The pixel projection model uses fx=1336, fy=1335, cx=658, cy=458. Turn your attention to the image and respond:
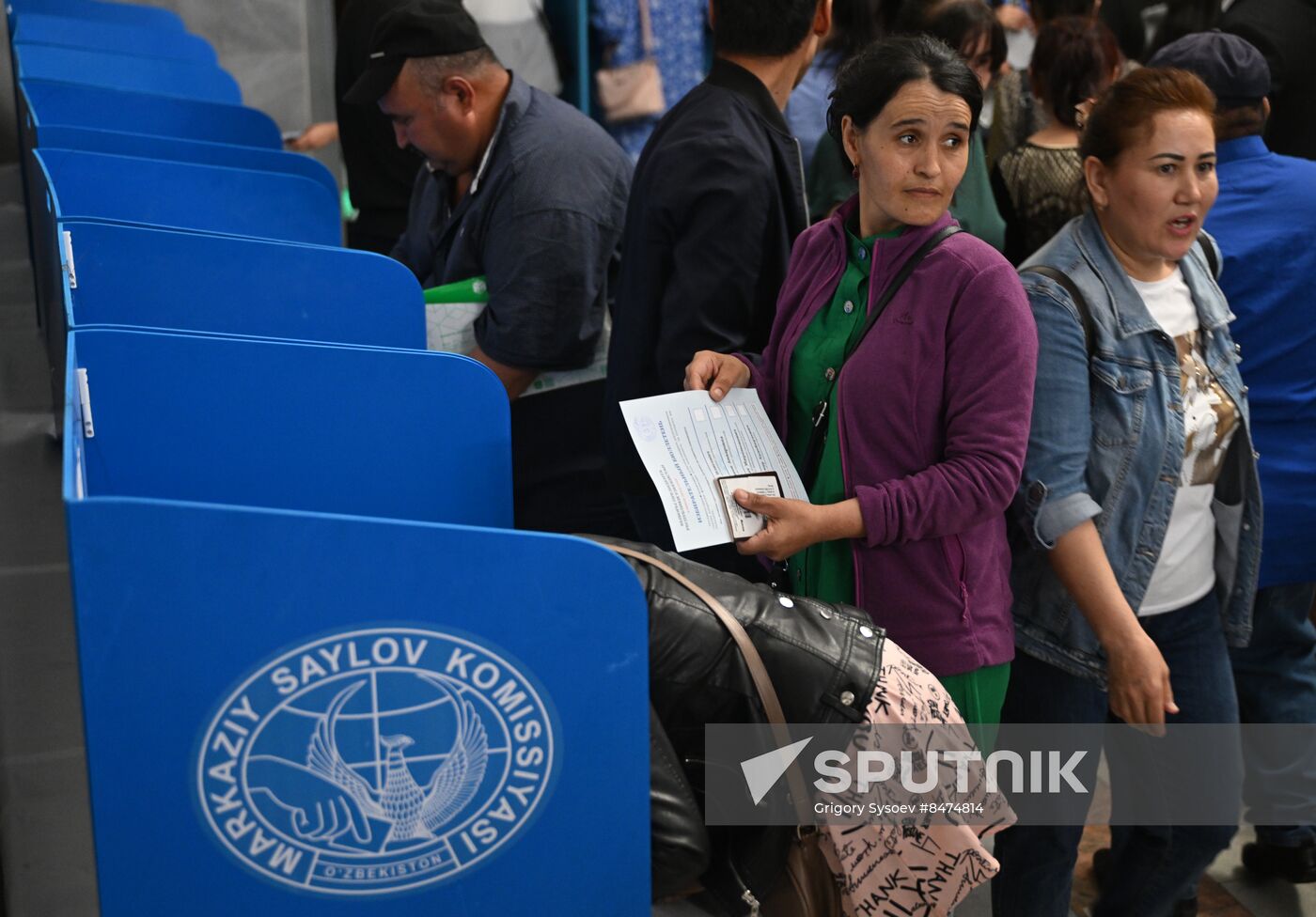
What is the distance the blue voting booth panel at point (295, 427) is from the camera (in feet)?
5.06

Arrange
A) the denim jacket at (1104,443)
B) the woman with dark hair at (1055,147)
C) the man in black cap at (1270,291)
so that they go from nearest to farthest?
1. the denim jacket at (1104,443)
2. the man in black cap at (1270,291)
3. the woman with dark hair at (1055,147)

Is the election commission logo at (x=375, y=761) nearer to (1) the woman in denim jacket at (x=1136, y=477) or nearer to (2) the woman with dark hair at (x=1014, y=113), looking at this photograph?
(1) the woman in denim jacket at (x=1136, y=477)

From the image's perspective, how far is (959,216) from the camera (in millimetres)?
3146

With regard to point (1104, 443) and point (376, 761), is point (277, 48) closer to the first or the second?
point (1104, 443)

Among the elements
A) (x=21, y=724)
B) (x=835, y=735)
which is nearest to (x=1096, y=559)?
(x=835, y=735)

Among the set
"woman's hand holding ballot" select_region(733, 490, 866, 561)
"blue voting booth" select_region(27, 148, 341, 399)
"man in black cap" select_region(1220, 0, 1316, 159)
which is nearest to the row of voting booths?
"woman's hand holding ballot" select_region(733, 490, 866, 561)

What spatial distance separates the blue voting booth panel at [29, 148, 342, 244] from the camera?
2516 millimetres

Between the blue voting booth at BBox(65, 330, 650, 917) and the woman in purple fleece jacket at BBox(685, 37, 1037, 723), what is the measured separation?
468mm

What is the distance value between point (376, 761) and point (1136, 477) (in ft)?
4.22

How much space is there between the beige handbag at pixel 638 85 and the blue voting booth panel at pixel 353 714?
3.97 m

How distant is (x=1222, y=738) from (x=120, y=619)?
1751 mm

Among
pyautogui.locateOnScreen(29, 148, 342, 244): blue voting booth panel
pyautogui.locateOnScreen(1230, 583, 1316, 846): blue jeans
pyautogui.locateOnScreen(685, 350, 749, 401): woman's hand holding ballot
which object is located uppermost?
pyautogui.locateOnScreen(29, 148, 342, 244): blue voting booth panel

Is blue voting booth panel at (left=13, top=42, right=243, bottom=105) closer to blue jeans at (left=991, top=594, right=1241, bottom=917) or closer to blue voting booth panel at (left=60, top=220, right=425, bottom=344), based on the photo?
blue voting booth panel at (left=60, top=220, right=425, bottom=344)

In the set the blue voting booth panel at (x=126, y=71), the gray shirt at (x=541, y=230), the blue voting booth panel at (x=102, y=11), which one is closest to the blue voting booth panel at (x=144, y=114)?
the blue voting booth panel at (x=126, y=71)
